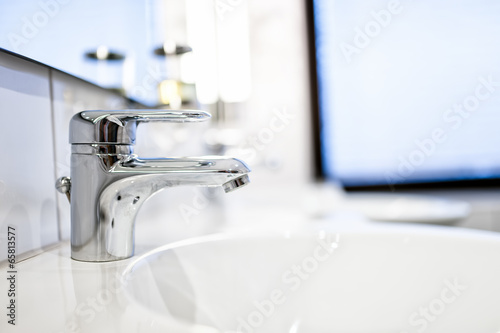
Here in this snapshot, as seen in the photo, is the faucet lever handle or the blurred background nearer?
the faucet lever handle

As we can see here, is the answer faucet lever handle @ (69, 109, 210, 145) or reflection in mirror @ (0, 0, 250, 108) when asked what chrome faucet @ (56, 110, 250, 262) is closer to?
faucet lever handle @ (69, 109, 210, 145)

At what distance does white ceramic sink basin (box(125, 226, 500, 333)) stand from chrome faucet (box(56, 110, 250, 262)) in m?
0.05

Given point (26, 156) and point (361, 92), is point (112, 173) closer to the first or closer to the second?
point (26, 156)

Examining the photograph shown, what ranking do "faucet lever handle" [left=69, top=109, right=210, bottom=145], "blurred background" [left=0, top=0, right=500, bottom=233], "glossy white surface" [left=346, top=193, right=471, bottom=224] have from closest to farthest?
1. "faucet lever handle" [left=69, top=109, right=210, bottom=145]
2. "glossy white surface" [left=346, top=193, right=471, bottom=224]
3. "blurred background" [left=0, top=0, right=500, bottom=233]

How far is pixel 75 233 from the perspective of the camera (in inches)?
13.6

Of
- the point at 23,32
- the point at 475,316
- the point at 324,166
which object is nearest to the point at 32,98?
the point at 23,32

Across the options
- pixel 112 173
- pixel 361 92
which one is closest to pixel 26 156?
pixel 112 173

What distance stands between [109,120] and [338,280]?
0.98 feet

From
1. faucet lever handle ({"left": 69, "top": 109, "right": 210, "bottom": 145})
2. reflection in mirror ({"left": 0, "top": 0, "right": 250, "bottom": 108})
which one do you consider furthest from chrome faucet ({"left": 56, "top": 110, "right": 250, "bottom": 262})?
reflection in mirror ({"left": 0, "top": 0, "right": 250, "bottom": 108})

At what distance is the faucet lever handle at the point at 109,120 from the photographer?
1.07ft

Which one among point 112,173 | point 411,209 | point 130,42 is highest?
point 130,42

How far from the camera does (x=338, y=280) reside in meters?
0.44

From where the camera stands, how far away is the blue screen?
1.57m

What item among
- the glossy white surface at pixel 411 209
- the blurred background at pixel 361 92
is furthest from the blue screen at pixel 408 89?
the glossy white surface at pixel 411 209
